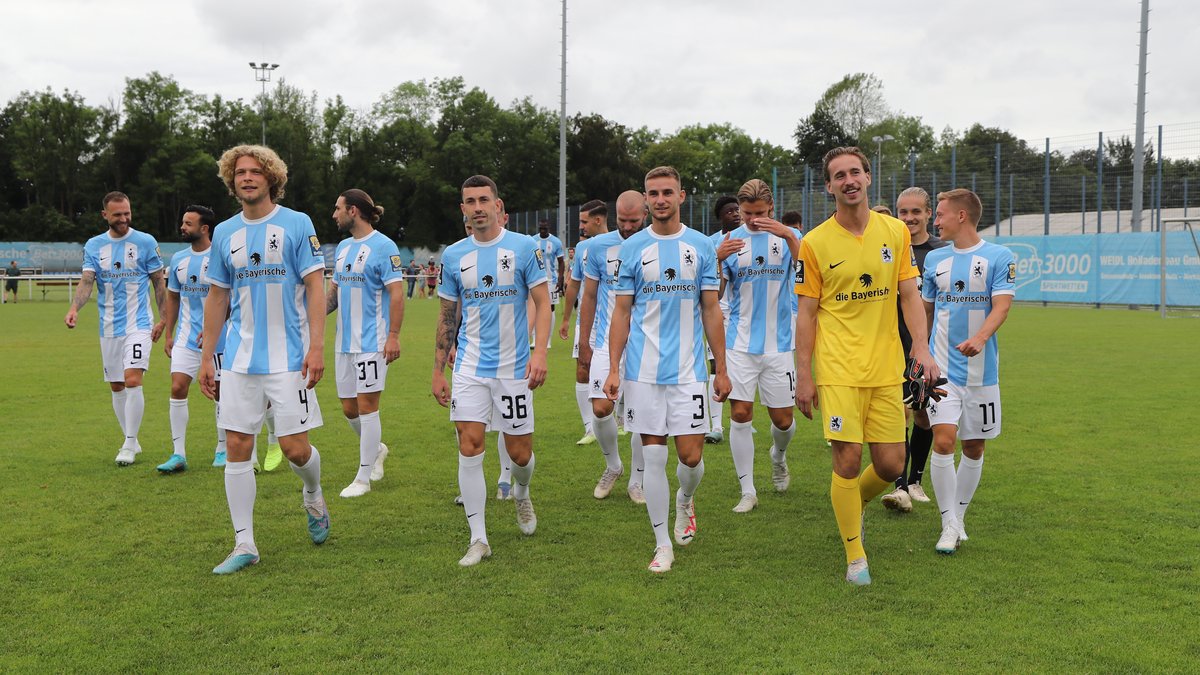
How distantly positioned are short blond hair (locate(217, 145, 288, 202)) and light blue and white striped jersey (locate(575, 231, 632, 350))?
2.03 meters

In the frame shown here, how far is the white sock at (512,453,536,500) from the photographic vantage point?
5.84 metres

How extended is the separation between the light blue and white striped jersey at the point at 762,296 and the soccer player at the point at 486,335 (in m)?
1.84

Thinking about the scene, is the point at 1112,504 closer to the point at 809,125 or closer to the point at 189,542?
the point at 189,542

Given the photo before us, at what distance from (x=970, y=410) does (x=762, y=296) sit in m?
1.81

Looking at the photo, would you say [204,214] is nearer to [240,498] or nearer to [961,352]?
[240,498]

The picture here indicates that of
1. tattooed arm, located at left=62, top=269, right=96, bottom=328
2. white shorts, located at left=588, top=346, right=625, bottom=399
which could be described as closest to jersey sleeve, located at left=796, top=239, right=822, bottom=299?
white shorts, located at left=588, top=346, right=625, bottom=399

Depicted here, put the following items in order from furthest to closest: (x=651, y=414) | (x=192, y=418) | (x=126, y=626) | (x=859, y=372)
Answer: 1. (x=192, y=418)
2. (x=651, y=414)
3. (x=859, y=372)
4. (x=126, y=626)

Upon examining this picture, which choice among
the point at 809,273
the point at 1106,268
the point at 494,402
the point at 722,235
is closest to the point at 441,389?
the point at 494,402

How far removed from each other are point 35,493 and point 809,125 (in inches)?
3520

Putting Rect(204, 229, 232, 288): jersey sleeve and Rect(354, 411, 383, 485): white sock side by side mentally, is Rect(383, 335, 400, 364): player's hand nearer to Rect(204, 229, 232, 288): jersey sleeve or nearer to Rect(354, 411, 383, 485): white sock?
Rect(354, 411, 383, 485): white sock

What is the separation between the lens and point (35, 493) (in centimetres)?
704

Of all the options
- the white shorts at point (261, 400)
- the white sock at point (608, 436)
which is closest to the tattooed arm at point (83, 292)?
the white shorts at point (261, 400)

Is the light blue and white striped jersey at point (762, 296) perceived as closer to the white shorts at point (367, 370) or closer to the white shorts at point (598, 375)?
the white shorts at point (598, 375)

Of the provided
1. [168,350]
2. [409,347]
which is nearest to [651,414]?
[168,350]
